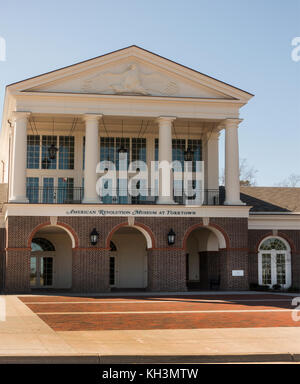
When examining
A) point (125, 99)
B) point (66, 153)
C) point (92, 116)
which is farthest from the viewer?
point (66, 153)

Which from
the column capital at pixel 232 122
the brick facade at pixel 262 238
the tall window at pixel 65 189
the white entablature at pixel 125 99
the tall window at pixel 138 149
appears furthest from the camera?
the tall window at pixel 138 149

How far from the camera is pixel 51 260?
35.3 metres

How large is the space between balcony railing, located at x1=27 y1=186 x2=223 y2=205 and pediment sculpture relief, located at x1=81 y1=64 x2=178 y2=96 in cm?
601

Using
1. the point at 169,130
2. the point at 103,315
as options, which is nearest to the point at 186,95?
the point at 169,130

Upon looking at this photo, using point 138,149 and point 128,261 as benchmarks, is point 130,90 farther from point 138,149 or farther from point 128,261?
point 128,261

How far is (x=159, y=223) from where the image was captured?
101ft

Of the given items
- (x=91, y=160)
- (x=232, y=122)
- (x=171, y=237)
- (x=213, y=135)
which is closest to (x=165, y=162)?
(x=91, y=160)

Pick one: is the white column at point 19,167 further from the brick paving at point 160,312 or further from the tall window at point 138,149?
the tall window at point 138,149

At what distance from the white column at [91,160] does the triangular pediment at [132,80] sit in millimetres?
1593

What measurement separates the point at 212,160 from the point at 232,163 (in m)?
3.71

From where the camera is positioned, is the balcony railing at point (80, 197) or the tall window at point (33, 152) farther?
the tall window at point (33, 152)

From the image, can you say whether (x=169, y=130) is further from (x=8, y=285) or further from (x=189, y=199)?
(x=8, y=285)

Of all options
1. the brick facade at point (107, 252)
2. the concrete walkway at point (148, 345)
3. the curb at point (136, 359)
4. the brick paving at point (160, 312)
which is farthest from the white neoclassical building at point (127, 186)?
the curb at point (136, 359)

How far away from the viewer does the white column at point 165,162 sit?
31.1 m
